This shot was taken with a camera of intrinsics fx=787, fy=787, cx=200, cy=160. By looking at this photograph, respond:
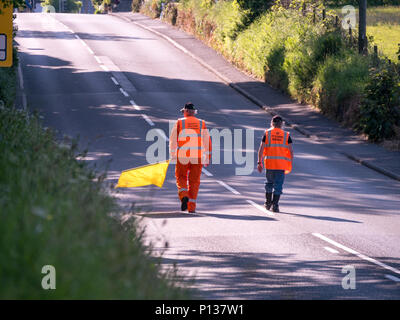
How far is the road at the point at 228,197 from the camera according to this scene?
10359 millimetres

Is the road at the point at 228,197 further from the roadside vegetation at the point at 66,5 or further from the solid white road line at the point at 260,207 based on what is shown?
the roadside vegetation at the point at 66,5

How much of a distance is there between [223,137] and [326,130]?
4.09 meters

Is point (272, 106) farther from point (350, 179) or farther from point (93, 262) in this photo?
point (93, 262)

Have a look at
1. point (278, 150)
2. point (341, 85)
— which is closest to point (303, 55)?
point (341, 85)

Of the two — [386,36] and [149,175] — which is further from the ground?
[386,36]

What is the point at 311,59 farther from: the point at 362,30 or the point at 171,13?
the point at 171,13

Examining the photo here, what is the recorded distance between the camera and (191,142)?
48.0ft

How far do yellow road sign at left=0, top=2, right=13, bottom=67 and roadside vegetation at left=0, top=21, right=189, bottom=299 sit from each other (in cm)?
500

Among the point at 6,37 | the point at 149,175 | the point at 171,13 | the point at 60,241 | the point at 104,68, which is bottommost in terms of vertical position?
the point at 149,175

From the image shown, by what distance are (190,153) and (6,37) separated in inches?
153

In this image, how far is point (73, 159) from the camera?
9.16 m
